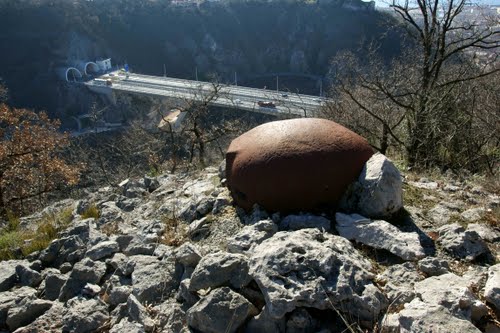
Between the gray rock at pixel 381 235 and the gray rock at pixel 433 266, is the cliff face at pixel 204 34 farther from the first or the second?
the gray rock at pixel 433 266

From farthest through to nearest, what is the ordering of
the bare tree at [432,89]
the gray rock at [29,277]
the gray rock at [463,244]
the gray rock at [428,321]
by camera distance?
the bare tree at [432,89] < the gray rock at [29,277] < the gray rock at [463,244] < the gray rock at [428,321]

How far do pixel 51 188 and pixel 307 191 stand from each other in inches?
502

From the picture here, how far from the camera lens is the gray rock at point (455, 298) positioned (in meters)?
2.56

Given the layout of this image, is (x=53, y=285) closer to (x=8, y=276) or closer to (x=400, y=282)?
(x=8, y=276)

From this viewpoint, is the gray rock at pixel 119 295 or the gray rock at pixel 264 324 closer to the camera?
the gray rock at pixel 264 324

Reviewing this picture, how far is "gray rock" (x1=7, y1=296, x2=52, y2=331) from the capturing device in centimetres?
342

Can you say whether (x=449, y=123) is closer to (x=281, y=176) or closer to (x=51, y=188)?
(x=281, y=176)

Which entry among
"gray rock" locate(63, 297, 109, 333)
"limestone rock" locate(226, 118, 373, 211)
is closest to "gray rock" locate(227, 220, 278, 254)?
"limestone rock" locate(226, 118, 373, 211)

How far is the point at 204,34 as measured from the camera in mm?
62531

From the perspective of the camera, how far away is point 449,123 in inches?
324

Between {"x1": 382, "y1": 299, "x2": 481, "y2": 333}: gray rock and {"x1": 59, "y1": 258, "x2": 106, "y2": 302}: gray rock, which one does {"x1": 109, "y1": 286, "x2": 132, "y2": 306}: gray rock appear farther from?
{"x1": 382, "y1": 299, "x2": 481, "y2": 333}: gray rock

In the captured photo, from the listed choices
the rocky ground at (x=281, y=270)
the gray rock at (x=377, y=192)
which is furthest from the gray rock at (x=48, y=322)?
the gray rock at (x=377, y=192)

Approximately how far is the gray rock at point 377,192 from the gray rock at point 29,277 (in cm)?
316

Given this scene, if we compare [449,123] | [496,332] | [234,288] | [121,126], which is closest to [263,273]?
[234,288]
